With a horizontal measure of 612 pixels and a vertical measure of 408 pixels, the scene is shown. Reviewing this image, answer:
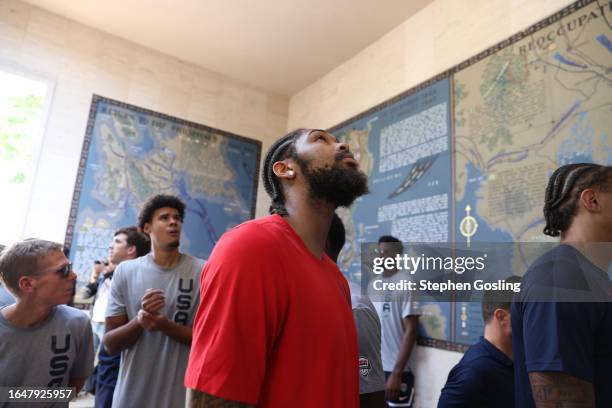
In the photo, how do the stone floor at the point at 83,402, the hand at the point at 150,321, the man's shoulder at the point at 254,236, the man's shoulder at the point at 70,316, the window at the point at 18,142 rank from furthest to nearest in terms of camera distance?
the window at the point at 18,142 < the stone floor at the point at 83,402 < the hand at the point at 150,321 < the man's shoulder at the point at 70,316 < the man's shoulder at the point at 254,236

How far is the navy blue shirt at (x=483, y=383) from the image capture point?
1.47 metres

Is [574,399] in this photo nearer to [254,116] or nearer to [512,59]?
[512,59]

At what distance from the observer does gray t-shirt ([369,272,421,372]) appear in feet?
9.89

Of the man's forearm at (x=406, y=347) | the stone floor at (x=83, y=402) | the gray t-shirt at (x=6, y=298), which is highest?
the gray t-shirt at (x=6, y=298)

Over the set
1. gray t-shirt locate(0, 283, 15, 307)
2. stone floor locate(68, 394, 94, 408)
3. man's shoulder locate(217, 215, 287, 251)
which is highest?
man's shoulder locate(217, 215, 287, 251)

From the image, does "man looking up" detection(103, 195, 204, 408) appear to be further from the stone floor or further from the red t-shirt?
the stone floor

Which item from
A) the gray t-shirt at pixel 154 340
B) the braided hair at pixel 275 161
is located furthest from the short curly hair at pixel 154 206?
the braided hair at pixel 275 161

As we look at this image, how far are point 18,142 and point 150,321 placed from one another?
321 centimetres

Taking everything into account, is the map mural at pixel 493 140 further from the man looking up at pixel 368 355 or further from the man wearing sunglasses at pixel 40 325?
the man wearing sunglasses at pixel 40 325

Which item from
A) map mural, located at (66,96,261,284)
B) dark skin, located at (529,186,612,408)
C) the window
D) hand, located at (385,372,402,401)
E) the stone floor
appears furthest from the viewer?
map mural, located at (66,96,261,284)

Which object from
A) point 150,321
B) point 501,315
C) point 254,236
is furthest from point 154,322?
point 501,315

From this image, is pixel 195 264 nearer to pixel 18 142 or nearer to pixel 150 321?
pixel 150 321

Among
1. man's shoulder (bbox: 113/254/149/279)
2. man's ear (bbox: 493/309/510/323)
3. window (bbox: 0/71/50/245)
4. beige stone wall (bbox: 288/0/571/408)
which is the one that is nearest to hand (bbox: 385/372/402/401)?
beige stone wall (bbox: 288/0/571/408)

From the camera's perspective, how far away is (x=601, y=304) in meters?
1.11
